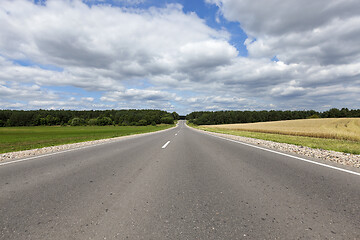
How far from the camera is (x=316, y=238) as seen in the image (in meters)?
2.00

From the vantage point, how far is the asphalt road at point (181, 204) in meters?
2.17

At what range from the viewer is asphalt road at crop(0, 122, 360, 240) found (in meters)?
2.17

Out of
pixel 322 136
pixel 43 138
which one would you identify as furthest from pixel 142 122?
pixel 322 136

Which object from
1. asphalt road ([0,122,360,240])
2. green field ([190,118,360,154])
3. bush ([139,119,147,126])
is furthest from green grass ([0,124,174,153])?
bush ([139,119,147,126])

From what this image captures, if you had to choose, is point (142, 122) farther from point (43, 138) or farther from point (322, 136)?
point (322, 136)

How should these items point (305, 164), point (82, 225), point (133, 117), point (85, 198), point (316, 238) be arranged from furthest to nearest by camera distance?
1. point (133, 117)
2. point (305, 164)
3. point (85, 198)
4. point (82, 225)
5. point (316, 238)

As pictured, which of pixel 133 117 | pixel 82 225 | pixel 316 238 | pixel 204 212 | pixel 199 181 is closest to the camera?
pixel 316 238

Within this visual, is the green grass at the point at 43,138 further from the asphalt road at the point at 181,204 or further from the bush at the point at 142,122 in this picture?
the bush at the point at 142,122

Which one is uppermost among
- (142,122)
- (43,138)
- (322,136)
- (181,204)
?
(181,204)

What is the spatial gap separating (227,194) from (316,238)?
1484 millimetres

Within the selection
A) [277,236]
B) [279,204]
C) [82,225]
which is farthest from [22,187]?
[279,204]

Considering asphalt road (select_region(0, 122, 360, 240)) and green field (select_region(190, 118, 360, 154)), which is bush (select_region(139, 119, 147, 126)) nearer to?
green field (select_region(190, 118, 360, 154))

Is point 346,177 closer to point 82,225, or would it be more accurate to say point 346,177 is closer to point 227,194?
point 227,194

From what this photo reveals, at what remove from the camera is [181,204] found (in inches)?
115
